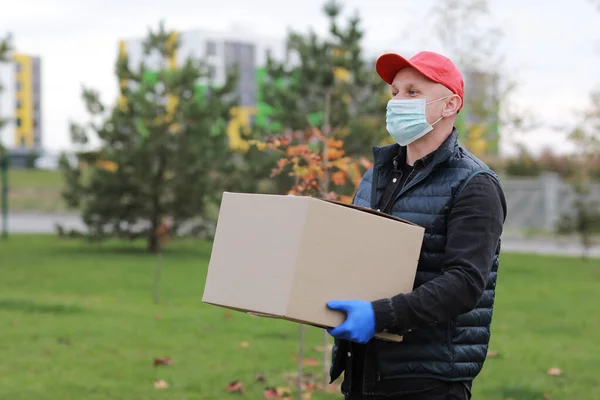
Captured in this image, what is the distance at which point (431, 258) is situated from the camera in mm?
2539

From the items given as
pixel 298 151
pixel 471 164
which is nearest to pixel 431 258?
pixel 471 164

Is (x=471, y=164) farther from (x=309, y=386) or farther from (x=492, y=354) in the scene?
(x=492, y=354)

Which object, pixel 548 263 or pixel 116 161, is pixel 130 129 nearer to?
pixel 116 161

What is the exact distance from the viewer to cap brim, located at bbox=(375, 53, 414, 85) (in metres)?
2.55

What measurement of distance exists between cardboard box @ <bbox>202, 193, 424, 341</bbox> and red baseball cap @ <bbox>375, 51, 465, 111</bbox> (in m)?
0.46

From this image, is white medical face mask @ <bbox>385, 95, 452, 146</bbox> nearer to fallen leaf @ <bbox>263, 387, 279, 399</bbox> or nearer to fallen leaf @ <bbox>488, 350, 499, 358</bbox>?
fallen leaf @ <bbox>263, 387, 279, 399</bbox>

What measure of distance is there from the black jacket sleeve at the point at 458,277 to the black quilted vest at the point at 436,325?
7cm

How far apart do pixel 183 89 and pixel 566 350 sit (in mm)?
11856

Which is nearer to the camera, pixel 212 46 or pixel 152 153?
pixel 152 153

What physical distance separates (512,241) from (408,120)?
82.7 ft

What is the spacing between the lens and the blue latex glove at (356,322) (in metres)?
2.38

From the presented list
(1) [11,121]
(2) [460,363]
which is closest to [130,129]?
(1) [11,121]

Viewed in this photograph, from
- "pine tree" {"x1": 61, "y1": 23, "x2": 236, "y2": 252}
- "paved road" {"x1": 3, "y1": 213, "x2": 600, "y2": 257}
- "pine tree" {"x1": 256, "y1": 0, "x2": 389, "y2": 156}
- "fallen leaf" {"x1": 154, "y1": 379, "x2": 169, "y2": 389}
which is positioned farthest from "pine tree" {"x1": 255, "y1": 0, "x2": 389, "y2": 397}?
"fallen leaf" {"x1": 154, "y1": 379, "x2": 169, "y2": 389}

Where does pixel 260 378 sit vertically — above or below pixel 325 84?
below
